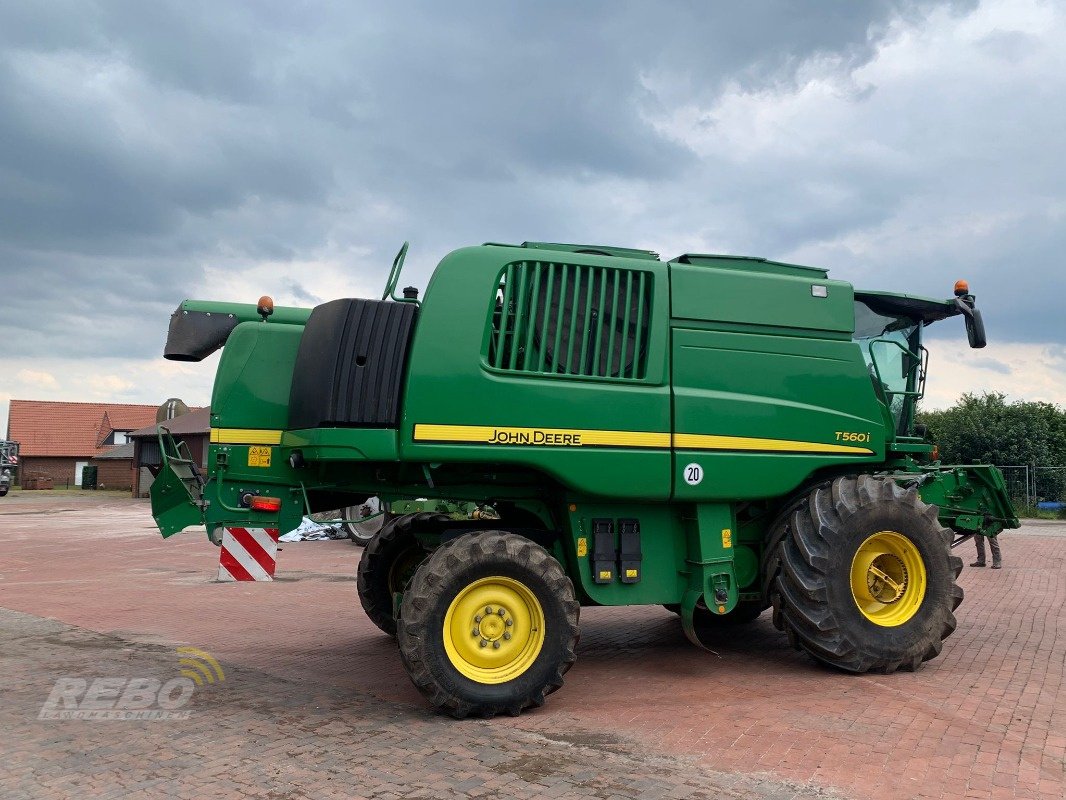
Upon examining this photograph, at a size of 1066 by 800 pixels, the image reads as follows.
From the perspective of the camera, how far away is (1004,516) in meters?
8.47

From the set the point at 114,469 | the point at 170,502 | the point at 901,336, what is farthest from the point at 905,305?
the point at 114,469

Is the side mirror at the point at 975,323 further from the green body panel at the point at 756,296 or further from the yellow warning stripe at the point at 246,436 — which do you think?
the yellow warning stripe at the point at 246,436

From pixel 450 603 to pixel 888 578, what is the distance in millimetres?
3614

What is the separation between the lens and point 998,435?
30906 millimetres

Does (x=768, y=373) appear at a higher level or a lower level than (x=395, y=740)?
higher

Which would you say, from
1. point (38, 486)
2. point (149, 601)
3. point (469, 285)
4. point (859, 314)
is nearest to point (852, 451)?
point (859, 314)

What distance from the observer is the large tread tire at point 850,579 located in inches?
267

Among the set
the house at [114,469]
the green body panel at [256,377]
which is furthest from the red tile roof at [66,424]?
the green body panel at [256,377]

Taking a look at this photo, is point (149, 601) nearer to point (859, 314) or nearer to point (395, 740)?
point (395, 740)

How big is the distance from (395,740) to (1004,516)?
624 centimetres

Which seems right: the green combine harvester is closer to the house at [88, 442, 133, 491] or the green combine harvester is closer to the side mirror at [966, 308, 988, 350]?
the side mirror at [966, 308, 988, 350]

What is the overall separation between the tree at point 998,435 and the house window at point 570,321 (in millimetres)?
26693

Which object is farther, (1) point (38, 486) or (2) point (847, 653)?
(1) point (38, 486)

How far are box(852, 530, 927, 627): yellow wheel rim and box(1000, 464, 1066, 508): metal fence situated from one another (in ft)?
79.5
